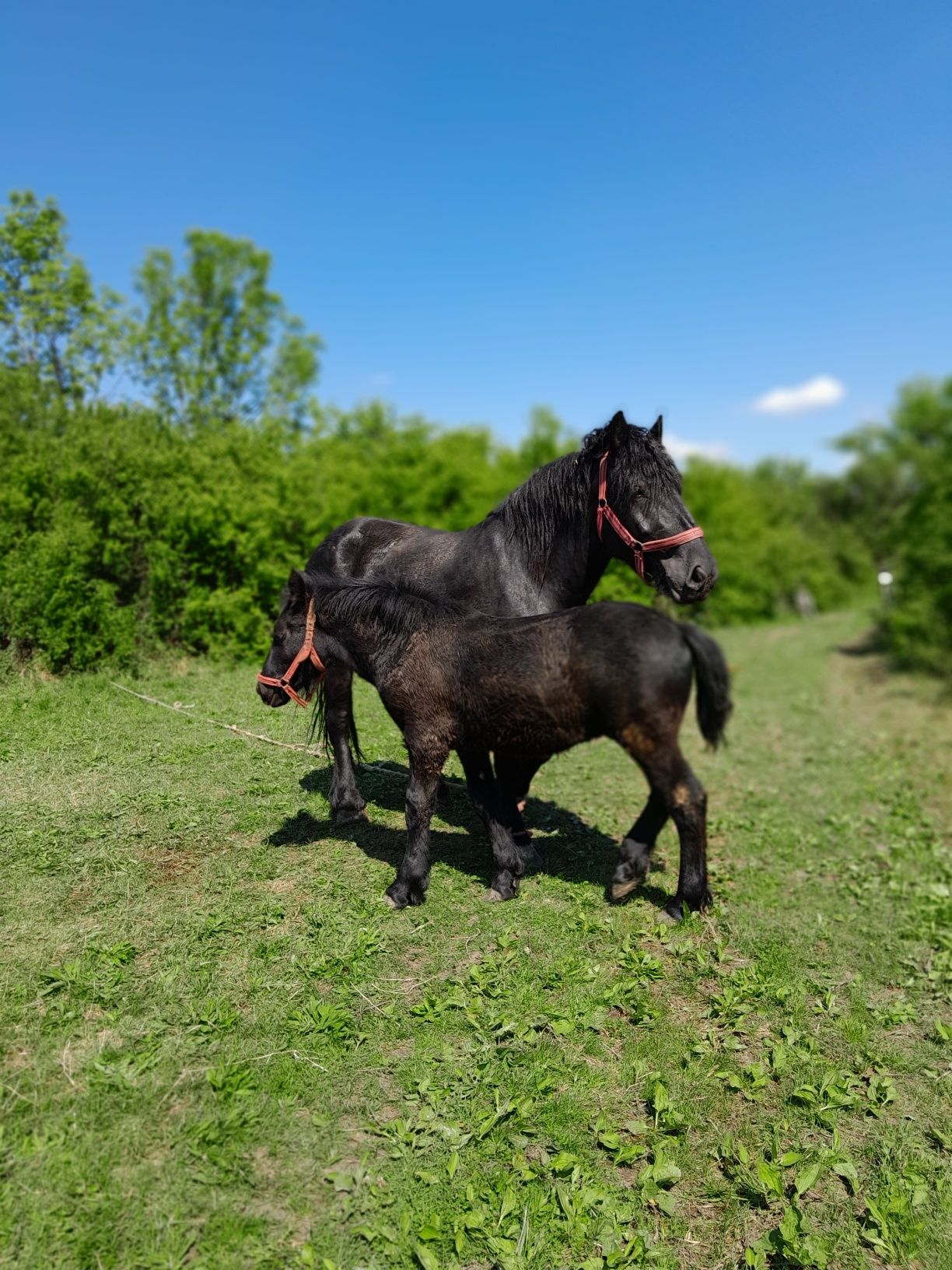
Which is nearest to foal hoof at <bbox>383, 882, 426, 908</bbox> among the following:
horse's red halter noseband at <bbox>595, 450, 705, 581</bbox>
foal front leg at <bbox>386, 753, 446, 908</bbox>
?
foal front leg at <bbox>386, 753, 446, 908</bbox>

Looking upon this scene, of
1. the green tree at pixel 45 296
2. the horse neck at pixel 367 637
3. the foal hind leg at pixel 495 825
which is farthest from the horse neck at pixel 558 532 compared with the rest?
the green tree at pixel 45 296

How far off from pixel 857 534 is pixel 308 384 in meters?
48.7

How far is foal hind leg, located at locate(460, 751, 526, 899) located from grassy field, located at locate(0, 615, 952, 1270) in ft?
0.81

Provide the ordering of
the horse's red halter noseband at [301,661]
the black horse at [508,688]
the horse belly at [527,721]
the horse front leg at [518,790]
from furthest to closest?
the horse's red halter noseband at [301,661], the horse front leg at [518,790], the horse belly at [527,721], the black horse at [508,688]

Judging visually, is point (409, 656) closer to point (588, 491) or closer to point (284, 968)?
point (588, 491)

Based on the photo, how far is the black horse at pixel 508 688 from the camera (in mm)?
4680

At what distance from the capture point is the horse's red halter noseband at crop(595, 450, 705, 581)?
5.16 meters

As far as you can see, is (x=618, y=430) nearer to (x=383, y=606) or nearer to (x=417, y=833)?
(x=383, y=606)

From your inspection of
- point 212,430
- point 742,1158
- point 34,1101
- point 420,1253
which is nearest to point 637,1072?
point 742,1158

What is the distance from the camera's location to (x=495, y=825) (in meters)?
Answer: 5.84

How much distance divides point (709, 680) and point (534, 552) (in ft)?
6.23

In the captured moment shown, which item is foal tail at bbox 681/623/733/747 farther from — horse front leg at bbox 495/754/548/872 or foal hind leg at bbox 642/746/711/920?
horse front leg at bbox 495/754/548/872

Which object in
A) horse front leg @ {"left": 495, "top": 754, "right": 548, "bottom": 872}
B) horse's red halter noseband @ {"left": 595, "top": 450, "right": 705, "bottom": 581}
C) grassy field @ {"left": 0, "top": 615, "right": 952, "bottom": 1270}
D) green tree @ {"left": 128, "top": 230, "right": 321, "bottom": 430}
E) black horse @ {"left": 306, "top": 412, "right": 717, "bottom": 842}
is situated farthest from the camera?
green tree @ {"left": 128, "top": 230, "right": 321, "bottom": 430}

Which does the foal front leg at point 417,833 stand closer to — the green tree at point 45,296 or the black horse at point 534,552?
the black horse at point 534,552
